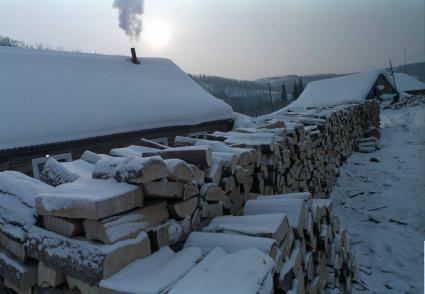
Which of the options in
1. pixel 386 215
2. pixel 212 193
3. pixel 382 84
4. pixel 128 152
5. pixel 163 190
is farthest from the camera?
pixel 382 84

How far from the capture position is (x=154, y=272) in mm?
1992

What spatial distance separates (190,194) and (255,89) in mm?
158297

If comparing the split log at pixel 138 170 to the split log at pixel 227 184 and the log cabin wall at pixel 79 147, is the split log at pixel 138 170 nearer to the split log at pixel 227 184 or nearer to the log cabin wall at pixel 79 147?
the split log at pixel 227 184

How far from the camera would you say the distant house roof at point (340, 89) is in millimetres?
38969

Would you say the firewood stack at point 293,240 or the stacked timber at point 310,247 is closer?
the firewood stack at point 293,240

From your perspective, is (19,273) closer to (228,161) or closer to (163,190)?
(163,190)

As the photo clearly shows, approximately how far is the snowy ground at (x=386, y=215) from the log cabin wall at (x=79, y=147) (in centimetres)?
540

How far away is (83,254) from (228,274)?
86cm

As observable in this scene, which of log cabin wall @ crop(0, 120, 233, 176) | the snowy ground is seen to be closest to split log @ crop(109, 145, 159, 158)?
the snowy ground

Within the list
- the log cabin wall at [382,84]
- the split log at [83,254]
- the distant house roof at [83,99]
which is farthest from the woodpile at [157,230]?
the log cabin wall at [382,84]

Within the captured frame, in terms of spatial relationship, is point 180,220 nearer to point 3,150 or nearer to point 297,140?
point 297,140

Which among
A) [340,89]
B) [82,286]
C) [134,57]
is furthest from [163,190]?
[340,89]

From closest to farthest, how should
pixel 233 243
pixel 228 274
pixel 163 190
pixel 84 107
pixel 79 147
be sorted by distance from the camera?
pixel 228 274 → pixel 233 243 → pixel 163 190 → pixel 79 147 → pixel 84 107

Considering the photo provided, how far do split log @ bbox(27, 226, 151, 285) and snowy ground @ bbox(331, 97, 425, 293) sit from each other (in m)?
3.24
